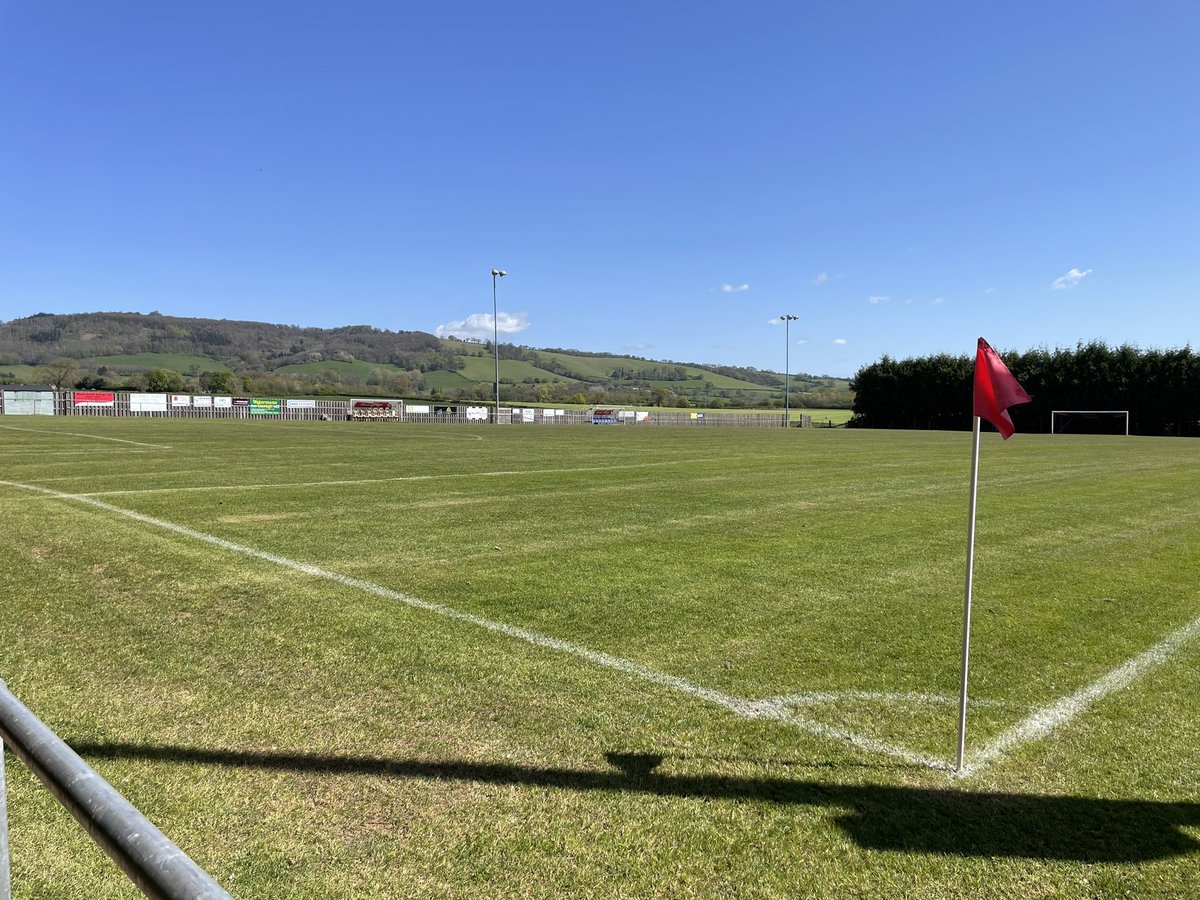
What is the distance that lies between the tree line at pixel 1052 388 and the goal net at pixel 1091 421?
1.18m

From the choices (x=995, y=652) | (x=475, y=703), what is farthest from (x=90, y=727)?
(x=995, y=652)

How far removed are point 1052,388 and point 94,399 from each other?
9629cm

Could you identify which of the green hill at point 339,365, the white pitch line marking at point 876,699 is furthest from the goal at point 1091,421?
the white pitch line marking at point 876,699

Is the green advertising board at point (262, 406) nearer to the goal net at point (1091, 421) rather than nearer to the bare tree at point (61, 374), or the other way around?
the bare tree at point (61, 374)

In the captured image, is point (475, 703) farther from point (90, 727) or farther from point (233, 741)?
point (90, 727)

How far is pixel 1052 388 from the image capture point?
77.4 meters

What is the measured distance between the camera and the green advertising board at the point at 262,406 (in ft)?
257

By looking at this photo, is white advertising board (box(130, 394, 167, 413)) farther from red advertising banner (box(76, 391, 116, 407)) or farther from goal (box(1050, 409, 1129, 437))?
goal (box(1050, 409, 1129, 437))

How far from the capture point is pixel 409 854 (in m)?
2.90

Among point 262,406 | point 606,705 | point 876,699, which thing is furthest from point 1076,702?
point 262,406

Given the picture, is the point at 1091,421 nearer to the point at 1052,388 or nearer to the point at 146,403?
the point at 1052,388

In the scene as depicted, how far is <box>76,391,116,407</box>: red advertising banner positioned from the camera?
67812 millimetres

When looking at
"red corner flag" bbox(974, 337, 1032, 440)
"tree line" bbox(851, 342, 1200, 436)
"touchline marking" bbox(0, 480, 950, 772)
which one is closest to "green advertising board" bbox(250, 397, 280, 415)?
"tree line" bbox(851, 342, 1200, 436)

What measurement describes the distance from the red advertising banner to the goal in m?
91.4
